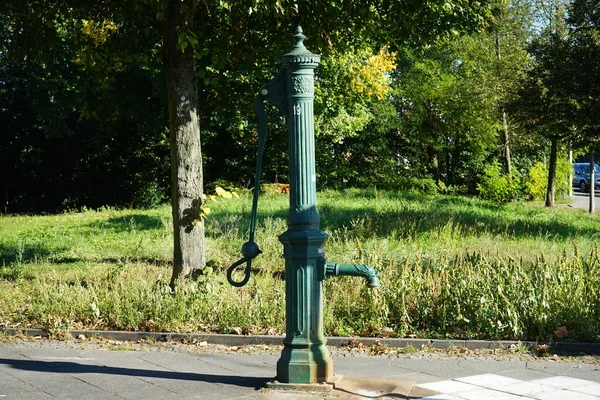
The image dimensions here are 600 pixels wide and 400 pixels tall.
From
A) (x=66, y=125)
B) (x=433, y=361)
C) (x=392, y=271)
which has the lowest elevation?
(x=433, y=361)

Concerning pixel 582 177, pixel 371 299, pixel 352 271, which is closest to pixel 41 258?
pixel 371 299

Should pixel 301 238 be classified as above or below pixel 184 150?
below

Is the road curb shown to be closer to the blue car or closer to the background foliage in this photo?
the background foliage

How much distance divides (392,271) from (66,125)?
Answer: 22.2 meters

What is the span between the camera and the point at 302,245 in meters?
6.42

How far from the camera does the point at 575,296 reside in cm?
861

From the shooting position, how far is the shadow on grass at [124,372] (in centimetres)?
687

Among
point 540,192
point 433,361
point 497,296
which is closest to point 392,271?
point 497,296

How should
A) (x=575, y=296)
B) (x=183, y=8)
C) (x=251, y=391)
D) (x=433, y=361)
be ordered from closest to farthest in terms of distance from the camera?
(x=251, y=391) → (x=433, y=361) → (x=575, y=296) → (x=183, y=8)

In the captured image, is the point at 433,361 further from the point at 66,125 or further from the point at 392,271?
the point at 66,125

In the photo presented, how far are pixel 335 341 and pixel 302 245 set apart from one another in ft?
7.69

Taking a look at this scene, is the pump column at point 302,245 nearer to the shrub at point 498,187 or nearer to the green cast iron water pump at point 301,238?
the green cast iron water pump at point 301,238

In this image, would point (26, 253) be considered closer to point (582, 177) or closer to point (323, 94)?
point (323, 94)

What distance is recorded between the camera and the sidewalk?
6414 millimetres
